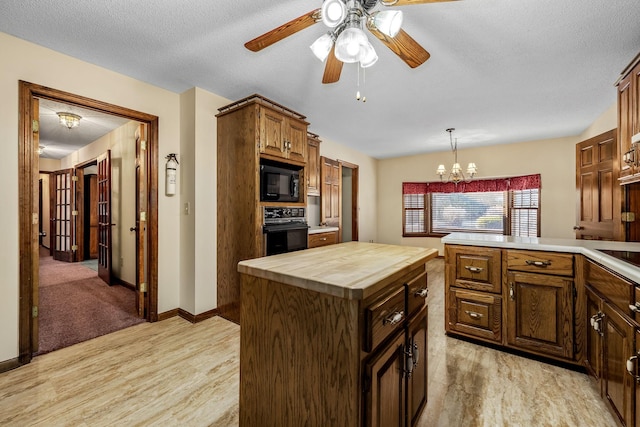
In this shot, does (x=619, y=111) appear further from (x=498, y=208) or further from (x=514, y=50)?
(x=498, y=208)

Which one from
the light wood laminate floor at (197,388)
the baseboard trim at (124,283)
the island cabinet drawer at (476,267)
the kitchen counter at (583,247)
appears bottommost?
the light wood laminate floor at (197,388)

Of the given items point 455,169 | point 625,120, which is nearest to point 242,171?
point 625,120

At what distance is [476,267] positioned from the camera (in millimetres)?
2309

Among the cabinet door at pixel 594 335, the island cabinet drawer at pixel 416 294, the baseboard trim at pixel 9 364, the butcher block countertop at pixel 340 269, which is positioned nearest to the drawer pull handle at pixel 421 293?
the island cabinet drawer at pixel 416 294

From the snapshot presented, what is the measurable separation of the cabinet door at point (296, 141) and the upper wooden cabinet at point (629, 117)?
2857 millimetres

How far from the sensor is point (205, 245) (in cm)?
293

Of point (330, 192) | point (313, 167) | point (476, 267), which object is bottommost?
point (476, 267)

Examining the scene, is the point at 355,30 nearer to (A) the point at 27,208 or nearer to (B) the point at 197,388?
(B) the point at 197,388

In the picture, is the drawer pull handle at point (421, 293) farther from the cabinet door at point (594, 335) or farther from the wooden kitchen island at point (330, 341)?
the cabinet door at point (594, 335)

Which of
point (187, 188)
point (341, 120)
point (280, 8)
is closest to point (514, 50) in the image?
point (280, 8)

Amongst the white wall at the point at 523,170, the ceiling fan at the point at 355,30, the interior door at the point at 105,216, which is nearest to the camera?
the ceiling fan at the point at 355,30

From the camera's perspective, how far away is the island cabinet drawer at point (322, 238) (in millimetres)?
3896

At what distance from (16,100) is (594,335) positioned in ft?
14.5

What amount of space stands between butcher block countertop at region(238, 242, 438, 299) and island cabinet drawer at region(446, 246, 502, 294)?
1.00 meters
